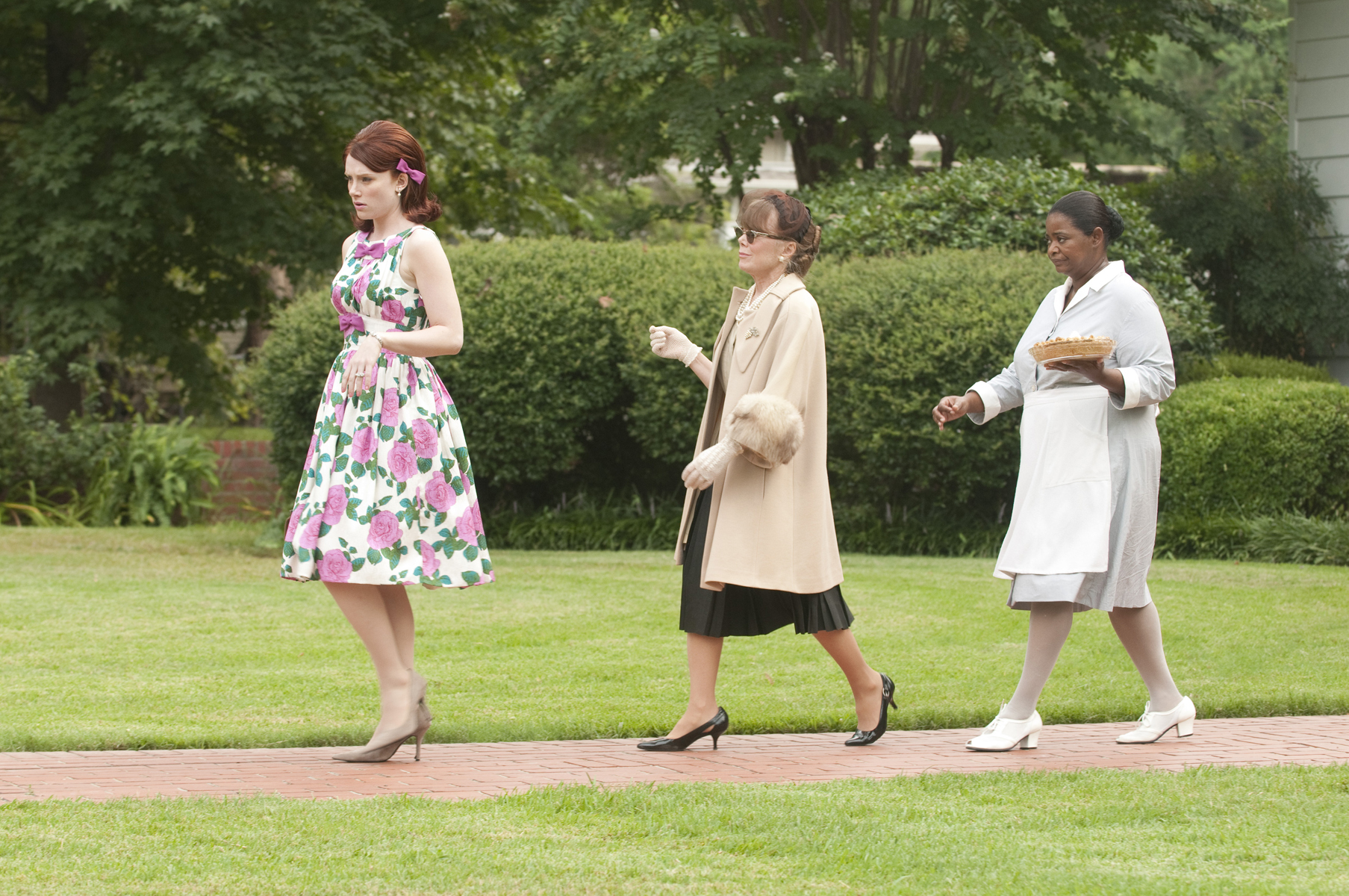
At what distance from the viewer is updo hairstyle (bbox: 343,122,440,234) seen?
4.90 metres

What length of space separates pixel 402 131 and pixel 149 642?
3662mm

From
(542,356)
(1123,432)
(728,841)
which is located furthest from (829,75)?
(728,841)

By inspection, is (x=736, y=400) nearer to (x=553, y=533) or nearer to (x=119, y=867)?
(x=119, y=867)

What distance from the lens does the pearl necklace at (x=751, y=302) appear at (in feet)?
17.2

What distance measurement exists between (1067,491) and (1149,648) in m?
0.72

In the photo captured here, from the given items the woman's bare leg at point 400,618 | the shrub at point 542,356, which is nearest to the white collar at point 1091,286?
the woman's bare leg at point 400,618

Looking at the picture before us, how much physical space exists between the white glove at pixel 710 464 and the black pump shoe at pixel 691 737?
87 centimetres

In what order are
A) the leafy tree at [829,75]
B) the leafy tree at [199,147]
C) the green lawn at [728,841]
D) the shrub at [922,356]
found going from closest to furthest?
the green lawn at [728,841] < the shrub at [922,356] < the leafy tree at [199,147] < the leafy tree at [829,75]

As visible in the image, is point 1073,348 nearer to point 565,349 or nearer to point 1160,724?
point 1160,724

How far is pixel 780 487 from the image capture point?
510 cm

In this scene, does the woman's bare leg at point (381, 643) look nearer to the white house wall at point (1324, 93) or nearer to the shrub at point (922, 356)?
the shrub at point (922, 356)

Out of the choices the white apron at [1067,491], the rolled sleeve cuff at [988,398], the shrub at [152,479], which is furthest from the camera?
the shrub at [152,479]

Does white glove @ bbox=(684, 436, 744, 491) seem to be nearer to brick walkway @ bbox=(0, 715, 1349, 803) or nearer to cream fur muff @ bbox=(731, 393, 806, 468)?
cream fur muff @ bbox=(731, 393, 806, 468)

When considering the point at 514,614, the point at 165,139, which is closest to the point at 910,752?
the point at 514,614
